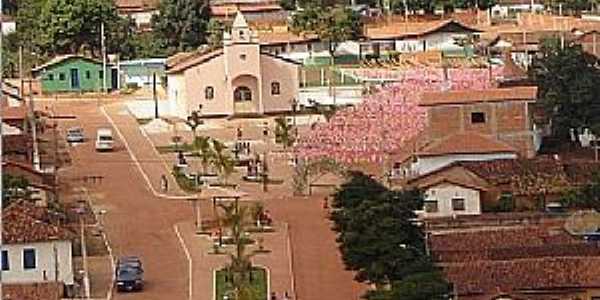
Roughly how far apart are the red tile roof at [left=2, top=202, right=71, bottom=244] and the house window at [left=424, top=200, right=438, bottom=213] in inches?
204

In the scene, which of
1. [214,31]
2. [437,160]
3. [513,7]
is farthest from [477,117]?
[513,7]

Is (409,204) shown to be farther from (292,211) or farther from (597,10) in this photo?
(597,10)

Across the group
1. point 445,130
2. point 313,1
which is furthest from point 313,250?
point 313,1

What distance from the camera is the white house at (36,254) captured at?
1596 cm

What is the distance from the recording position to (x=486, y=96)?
930 inches

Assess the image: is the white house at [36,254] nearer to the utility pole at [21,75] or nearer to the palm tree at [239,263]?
the palm tree at [239,263]

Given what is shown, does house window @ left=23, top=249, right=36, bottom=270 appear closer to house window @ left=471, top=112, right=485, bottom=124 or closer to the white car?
house window @ left=471, top=112, right=485, bottom=124

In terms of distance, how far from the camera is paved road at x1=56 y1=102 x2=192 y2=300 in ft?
54.2

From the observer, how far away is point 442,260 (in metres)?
15.1

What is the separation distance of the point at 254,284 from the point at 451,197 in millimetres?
4449

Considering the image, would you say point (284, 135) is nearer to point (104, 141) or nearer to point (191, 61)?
point (104, 141)

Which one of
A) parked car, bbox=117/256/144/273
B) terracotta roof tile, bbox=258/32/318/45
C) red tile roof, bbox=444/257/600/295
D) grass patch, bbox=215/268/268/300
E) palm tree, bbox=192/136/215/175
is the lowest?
grass patch, bbox=215/268/268/300

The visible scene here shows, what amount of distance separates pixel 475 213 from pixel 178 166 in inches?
249

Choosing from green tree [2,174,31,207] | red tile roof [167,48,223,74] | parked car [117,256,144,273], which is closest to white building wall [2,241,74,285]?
parked car [117,256,144,273]
